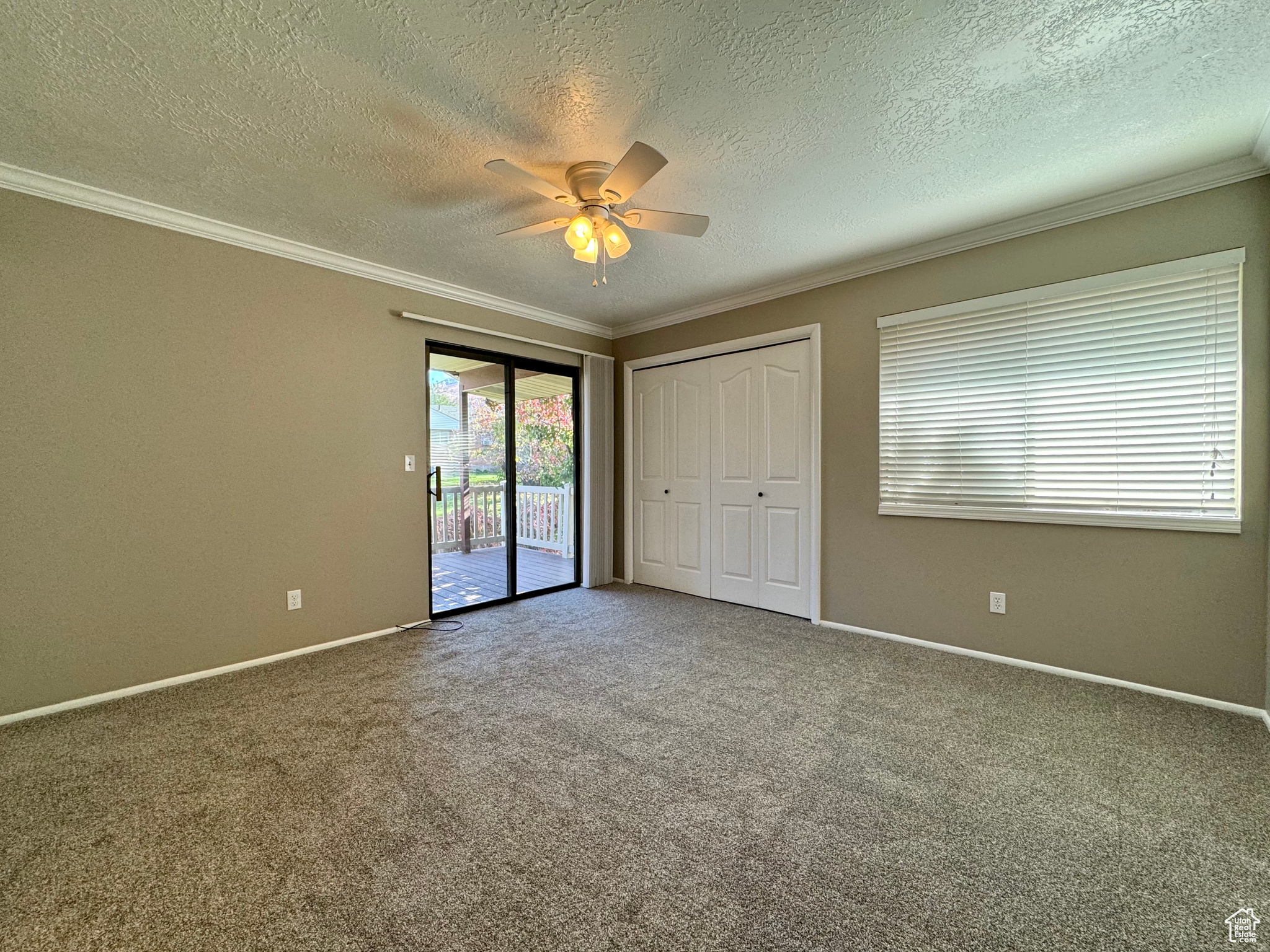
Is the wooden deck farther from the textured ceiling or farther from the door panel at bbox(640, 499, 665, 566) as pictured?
the textured ceiling

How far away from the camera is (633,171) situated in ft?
6.41

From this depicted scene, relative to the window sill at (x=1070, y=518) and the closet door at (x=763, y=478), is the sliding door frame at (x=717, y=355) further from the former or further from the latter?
the window sill at (x=1070, y=518)

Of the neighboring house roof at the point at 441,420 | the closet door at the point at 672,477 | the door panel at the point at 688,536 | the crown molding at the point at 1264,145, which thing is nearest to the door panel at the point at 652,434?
the closet door at the point at 672,477

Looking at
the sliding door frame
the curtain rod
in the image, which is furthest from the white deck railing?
the curtain rod

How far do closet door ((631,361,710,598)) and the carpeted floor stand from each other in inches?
72.8

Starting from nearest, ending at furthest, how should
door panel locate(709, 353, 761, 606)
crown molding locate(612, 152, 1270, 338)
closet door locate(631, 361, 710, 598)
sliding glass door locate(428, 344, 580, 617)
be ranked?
1. crown molding locate(612, 152, 1270, 338)
2. sliding glass door locate(428, 344, 580, 617)
3. door panel locate(709, 353, 761, 606)
4. closet door locate(631, 361, 710, 598)

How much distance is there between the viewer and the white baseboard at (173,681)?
2.40 meters

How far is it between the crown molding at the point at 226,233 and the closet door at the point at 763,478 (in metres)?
1.94

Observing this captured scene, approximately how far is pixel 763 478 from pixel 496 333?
245cm

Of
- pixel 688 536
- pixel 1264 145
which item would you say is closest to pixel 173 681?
pixel 688 536

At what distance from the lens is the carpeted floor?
131 cm

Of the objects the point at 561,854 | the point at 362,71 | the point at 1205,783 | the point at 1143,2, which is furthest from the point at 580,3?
the point at 1205,783

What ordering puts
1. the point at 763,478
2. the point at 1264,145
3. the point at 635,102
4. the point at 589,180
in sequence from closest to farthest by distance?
the point at 635,102
the point at 1264,145
the point at 589,180
the point at 763,478

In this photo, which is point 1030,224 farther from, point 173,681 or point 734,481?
point 173,681
